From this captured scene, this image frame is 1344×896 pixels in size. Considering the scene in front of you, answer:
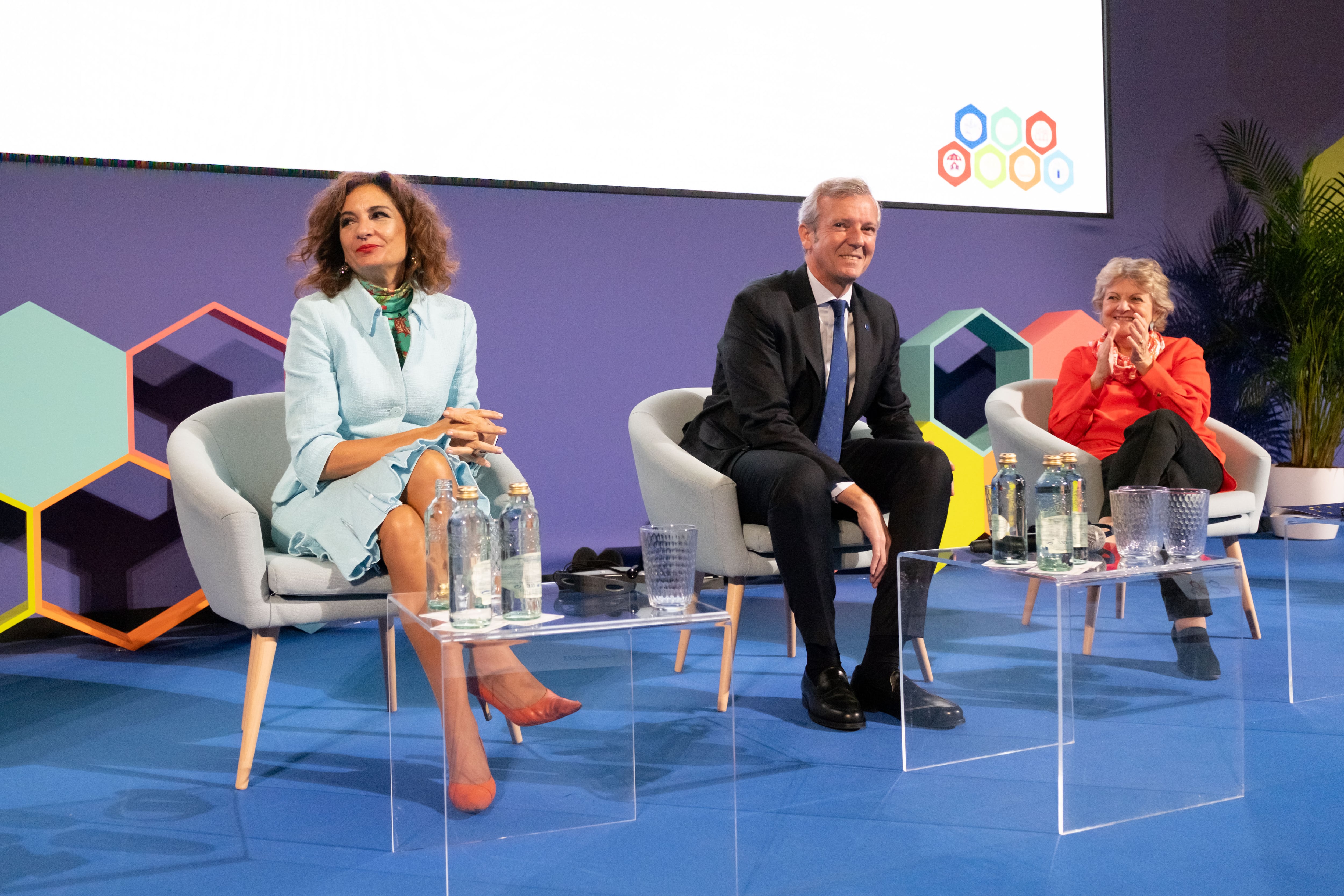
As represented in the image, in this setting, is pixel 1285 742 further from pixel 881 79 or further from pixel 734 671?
pixel 881 79

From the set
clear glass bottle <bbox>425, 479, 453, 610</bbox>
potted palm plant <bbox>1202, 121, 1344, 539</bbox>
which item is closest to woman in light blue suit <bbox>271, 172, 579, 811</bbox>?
clear glass bottle <bbox>425, 479, 453, 610</bbox>

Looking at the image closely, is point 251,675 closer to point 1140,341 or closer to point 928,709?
point 928,709

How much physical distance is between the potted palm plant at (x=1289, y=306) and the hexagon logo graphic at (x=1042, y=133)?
0.97 meters

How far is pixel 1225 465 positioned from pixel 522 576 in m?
2.27

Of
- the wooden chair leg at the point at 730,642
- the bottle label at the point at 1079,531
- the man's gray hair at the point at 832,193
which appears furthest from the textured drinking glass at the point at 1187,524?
the man's gray hair at the point at 832,193

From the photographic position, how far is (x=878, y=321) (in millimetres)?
2645

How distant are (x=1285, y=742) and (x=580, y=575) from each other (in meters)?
1.44

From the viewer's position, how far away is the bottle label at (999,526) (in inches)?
74.8

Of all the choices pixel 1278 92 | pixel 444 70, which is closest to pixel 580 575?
pixel 444 70

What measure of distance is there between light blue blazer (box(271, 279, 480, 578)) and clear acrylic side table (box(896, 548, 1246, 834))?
1.00 metres

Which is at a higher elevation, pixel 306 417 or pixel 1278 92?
pixel 1278 92

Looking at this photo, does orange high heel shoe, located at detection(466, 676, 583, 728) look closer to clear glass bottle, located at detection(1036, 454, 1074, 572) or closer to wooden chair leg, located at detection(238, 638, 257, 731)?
wooden chair leg, located at detection(238, 638, 257, 731)

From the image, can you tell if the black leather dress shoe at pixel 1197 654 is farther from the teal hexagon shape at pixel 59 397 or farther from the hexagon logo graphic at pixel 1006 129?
the hexagon logo graphic at pixel 1006 129

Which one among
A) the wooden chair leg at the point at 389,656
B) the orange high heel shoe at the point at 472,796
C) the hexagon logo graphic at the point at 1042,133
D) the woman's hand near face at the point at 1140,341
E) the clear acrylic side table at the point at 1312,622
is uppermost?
the hexagon logo graphic at the point at 1042,133
